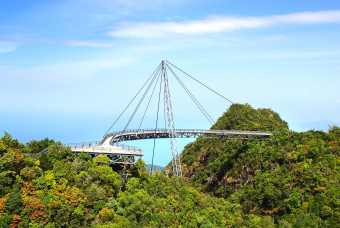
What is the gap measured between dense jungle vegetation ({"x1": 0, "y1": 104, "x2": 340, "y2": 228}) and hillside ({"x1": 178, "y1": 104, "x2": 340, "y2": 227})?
204 mm

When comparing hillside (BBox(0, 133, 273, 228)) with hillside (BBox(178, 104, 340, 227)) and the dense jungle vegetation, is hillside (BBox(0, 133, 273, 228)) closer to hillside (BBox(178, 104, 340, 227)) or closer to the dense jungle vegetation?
the dense jungle vegetation

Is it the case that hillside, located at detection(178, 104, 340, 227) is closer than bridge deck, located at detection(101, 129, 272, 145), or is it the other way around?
hillside, located at detection(178, 104, 340, 227)

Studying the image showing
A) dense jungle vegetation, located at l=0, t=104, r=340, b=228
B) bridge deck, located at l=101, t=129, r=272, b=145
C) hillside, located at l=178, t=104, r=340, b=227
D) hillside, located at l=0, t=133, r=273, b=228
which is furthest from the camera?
bridge deck, located at l=101, t=129, r=272, b=145

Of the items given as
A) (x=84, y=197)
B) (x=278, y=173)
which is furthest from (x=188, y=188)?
(x=84, y=197)

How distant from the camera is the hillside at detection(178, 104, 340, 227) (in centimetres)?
6769

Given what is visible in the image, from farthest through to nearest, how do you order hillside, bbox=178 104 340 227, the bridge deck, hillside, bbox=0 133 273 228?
1. the bridge deck
2. hillside, bbox=178 104 340 227
3. hillside, bbox=0 133 273 228

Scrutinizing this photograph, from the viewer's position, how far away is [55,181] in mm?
47406

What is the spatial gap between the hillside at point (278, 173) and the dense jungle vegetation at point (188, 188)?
20cm

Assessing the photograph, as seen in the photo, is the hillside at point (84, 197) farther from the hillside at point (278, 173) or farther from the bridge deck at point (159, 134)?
the bridge deck at point (159, 134)

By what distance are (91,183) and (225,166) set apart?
183 ft

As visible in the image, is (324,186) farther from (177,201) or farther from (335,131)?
(177,201)

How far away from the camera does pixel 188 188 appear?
7162cm

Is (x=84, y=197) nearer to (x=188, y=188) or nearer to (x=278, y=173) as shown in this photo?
(x=188, y=188)

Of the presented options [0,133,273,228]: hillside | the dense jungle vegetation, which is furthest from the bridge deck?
[0,133,273,228]: hillside
